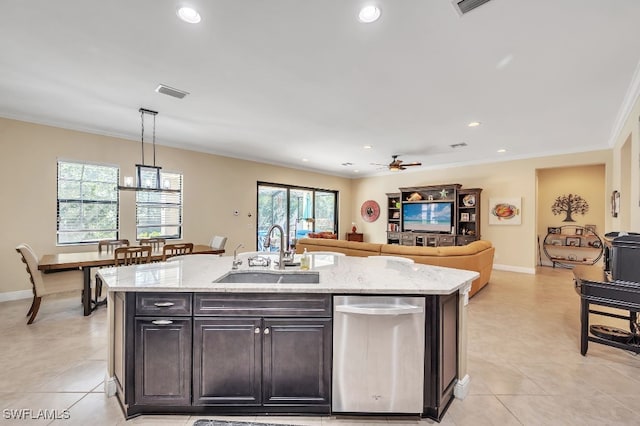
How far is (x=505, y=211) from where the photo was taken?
709cm

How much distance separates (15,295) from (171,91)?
4186mm

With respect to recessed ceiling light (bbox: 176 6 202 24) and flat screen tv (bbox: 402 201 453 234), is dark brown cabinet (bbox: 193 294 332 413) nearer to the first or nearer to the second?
recessed ceiling light (bbox: 176 6 202 24)

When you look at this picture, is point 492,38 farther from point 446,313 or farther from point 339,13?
point 446,313

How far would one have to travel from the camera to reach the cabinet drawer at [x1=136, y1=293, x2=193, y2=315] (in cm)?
187

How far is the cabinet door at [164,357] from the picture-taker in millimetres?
1863

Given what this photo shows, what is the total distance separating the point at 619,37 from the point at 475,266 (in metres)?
3.18

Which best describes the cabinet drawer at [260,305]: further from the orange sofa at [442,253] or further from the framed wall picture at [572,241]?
the framed wall picture at [572,241]

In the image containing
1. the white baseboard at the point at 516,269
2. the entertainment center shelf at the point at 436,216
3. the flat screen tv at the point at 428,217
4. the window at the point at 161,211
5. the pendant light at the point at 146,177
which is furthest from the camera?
the flat screen tv at the point at 428,217

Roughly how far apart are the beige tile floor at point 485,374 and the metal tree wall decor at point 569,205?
4733 millimetres

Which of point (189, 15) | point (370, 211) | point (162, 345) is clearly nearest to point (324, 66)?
point (189, 15)

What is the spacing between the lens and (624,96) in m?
3.49

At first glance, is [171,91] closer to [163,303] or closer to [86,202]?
[163,303]

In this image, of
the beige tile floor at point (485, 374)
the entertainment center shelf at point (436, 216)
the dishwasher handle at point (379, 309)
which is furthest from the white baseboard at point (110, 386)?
the entertainment center shelf at point (436, 216)

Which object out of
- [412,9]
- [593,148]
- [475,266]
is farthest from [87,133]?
[593,148]
